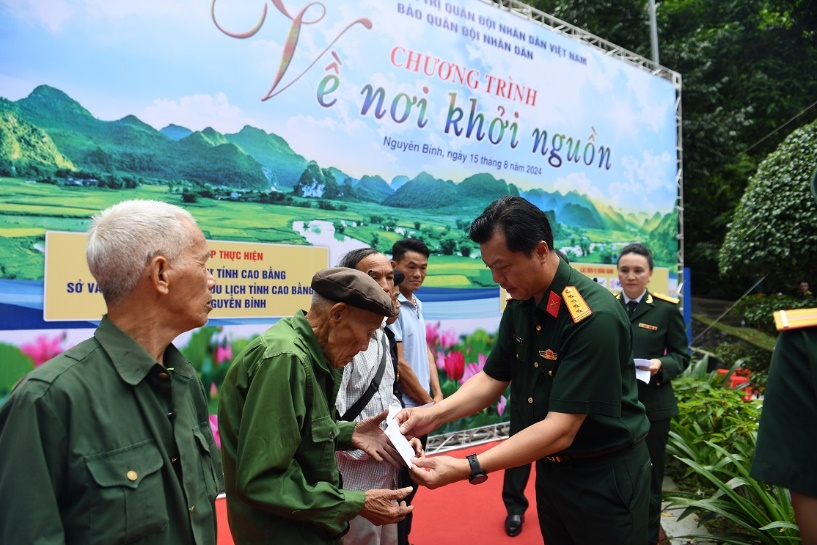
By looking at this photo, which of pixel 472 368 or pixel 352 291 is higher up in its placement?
pixel 352 291

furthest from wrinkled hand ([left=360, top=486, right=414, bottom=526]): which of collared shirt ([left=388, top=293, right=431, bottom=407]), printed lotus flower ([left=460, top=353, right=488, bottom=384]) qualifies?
printed lotus flower ([left=460, top=353, right=488, bottom=384])

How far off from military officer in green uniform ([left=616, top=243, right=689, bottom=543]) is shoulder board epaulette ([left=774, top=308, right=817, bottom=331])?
2082 mm

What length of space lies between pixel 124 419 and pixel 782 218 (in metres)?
7.54

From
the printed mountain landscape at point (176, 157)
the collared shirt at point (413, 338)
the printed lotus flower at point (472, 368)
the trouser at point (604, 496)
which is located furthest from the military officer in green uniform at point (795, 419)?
the printed lotus flower at point (472, 368)

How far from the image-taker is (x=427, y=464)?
6.61ft

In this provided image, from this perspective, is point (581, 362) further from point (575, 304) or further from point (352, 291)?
point (352, 291)

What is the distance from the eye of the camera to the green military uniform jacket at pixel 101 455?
104 cm

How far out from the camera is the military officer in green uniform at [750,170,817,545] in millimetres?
1153

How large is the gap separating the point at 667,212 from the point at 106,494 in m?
8.41

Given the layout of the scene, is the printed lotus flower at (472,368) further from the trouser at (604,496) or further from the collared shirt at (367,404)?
the trouser at (604,496)

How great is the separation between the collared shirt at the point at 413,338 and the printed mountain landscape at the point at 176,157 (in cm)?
159

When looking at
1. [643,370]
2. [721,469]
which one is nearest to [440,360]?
[643,370]

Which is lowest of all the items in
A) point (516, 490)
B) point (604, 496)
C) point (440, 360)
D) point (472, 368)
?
point (516, 490)

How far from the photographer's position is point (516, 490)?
12.3 feet
